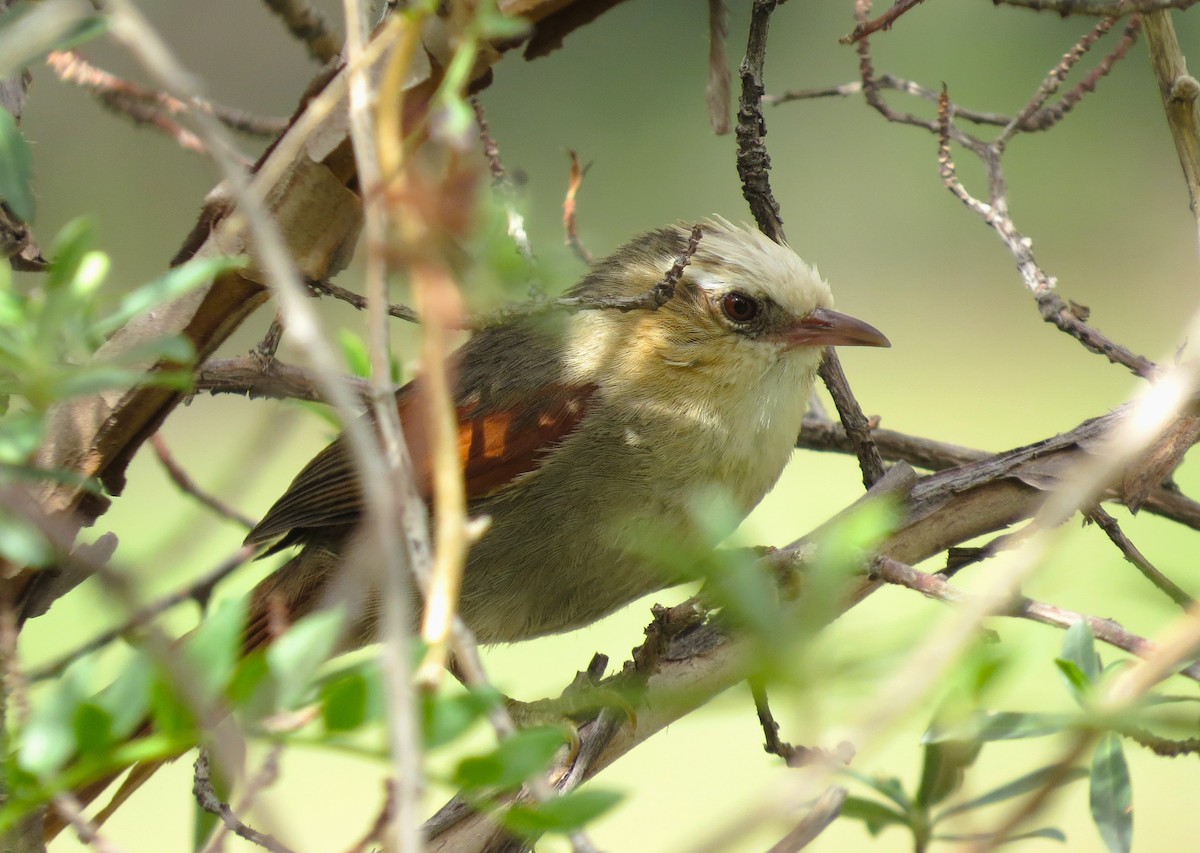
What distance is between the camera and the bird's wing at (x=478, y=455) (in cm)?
285

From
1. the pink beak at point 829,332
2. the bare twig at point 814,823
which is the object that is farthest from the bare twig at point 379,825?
the pink beak at point 829,332

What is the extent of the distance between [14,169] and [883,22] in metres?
1.46

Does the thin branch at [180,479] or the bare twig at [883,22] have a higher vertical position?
the bare twig at [883,22]

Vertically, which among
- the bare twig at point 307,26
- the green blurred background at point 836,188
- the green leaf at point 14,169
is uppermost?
the bare twig at point 307,26

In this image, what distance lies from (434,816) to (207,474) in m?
8.15

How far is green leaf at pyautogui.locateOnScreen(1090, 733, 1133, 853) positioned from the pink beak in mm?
1664

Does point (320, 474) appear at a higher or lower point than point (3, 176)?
lower

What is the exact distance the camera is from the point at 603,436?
2887 mm

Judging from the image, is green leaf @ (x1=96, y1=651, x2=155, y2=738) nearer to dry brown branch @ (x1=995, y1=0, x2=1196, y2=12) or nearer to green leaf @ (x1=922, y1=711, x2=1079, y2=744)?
green leaf @ (x1=922, y1=711, x2=1079, y2=744)

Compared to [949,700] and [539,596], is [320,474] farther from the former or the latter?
[949,700]

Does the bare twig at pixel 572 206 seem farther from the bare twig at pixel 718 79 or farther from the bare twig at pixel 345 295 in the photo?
the bare twig at pixel 345 295

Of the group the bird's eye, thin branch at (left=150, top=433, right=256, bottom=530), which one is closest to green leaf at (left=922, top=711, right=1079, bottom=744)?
thin branch at (left=150, top=433, right=256, bottom=530)

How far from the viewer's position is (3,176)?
1.67 meters

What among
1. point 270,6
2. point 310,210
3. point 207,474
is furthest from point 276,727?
point 207,474
